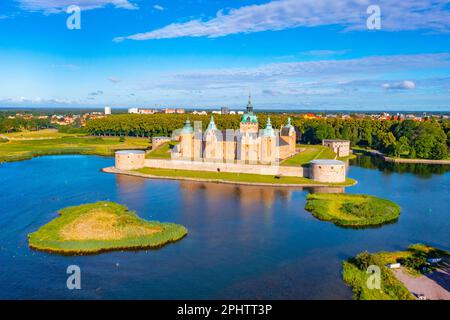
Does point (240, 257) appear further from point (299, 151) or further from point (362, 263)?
point (299, 151)

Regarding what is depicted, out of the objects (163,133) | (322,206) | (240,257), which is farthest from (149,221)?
(163,133)

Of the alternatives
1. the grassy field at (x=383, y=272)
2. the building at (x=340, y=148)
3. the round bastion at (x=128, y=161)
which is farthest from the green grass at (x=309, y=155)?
the grassy field at (x=383, y=272)

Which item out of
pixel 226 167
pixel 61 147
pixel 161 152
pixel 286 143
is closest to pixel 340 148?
pixel 286 143

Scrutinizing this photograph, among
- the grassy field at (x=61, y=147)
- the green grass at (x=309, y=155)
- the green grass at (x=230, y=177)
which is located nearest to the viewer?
the green grass at (x=230, y=177)

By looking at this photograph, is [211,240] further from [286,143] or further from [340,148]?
[340,148]

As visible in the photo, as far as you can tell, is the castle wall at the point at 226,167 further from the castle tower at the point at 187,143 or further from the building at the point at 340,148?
the building at the point at 340,148

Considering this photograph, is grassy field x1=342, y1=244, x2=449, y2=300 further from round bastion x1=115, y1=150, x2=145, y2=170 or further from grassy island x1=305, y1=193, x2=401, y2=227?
round bastion x1=115, y1=150, x2=145, y2=170
